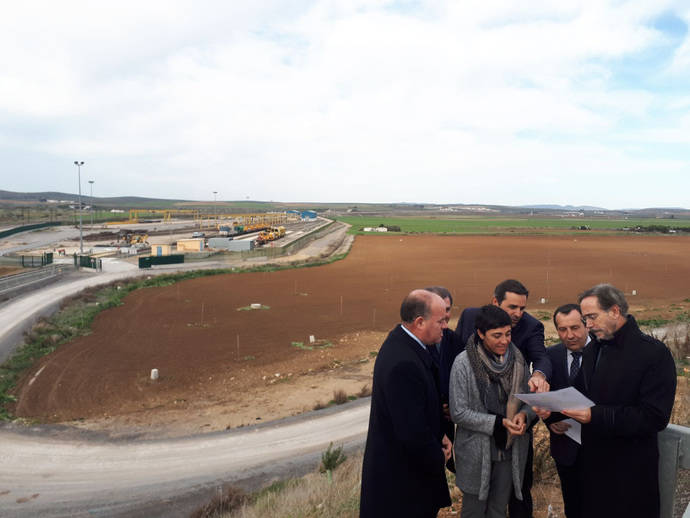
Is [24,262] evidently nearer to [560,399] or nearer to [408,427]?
[408,427]

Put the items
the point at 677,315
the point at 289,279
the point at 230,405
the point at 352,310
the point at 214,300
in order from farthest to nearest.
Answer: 1. the point at 289,279
2. the point at 214,300
3. the point at 352,310
4. the point at 677,315
5. the point at 230,405

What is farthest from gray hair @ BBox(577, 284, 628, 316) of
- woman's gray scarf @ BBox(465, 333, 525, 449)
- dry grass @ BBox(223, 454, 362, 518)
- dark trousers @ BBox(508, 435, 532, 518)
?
dry grass @ BBox(223, 454, 362, 518)

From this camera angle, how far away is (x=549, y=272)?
37.3 m

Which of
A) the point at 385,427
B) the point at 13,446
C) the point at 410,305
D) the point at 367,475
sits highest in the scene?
the point at 410,305

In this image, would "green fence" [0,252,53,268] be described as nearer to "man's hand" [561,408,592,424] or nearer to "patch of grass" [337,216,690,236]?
"man's hand" [561,408,592,424]

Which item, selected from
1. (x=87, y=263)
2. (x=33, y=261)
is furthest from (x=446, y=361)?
(x=33, y=261)

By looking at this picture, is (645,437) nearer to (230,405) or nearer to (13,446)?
(230,405)

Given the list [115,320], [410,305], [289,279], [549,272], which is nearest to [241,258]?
[289,279]

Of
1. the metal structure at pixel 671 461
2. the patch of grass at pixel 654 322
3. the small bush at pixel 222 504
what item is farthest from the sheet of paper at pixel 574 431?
the patch of grass at pixel 654 322

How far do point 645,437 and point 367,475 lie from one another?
1785mm

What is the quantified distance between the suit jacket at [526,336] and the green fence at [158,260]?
3899 centimetres

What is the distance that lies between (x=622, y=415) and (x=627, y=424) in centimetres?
6

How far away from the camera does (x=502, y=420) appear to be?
10.8 ft

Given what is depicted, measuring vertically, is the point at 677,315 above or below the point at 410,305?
below
